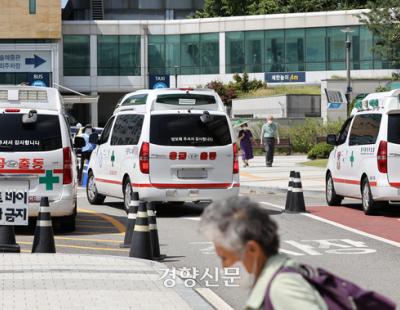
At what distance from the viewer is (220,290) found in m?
10.4

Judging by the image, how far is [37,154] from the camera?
592 inches

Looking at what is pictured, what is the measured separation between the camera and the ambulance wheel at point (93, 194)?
21.6 meters

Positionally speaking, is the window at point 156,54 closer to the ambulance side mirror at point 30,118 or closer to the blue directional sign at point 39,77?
the blue directional sign at point 39,77

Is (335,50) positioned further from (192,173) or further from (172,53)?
(192,173)

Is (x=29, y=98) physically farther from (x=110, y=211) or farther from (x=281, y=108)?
(x=281, y=108)

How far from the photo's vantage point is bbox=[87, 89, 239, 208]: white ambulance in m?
18.0

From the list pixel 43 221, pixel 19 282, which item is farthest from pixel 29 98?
pixel 19 282

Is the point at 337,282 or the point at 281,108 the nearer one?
the point at 337,282

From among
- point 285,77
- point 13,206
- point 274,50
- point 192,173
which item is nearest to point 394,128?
point 192,173

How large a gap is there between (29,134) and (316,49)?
7263cm

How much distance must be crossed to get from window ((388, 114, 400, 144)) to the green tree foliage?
244ft

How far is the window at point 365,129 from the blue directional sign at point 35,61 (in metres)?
66.8

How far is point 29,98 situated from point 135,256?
470 centimetres

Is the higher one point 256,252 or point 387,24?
point 387,24
